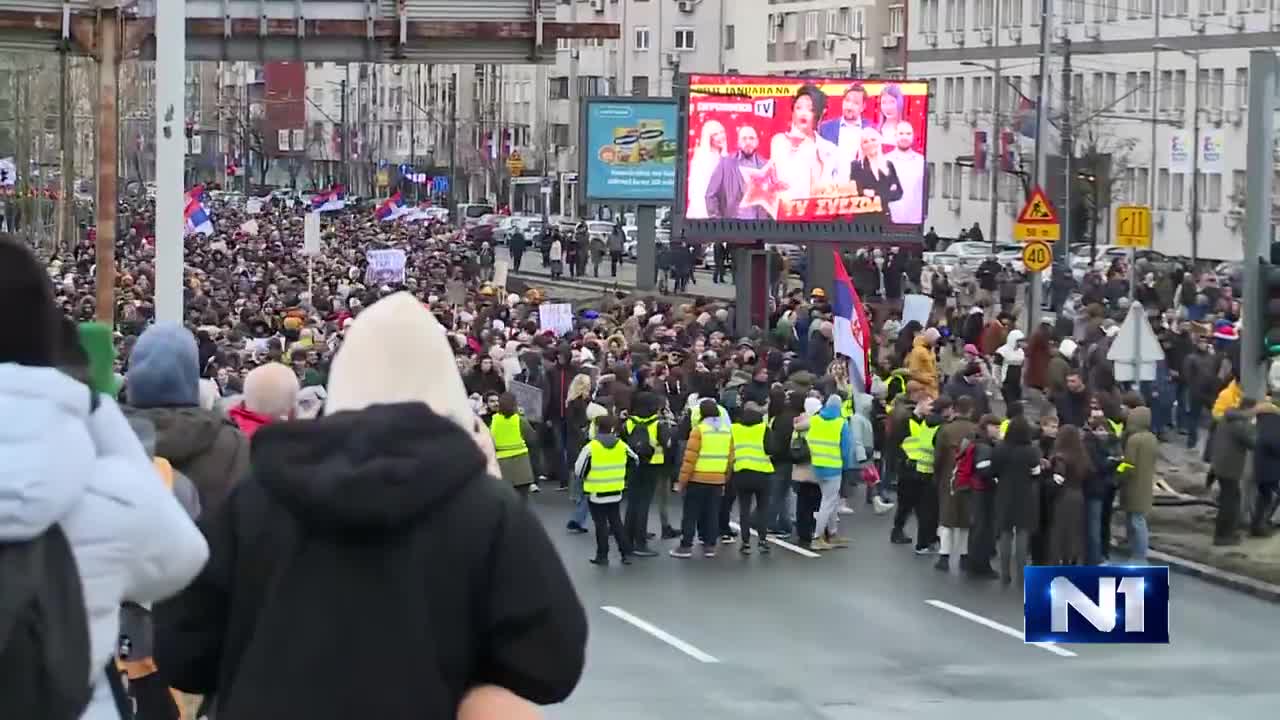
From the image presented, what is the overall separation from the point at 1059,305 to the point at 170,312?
33.6 m

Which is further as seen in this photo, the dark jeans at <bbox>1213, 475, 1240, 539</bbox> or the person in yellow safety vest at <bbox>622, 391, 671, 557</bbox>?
the dark jeans at <bbox>1213, 475, 1240, 539</bbox>

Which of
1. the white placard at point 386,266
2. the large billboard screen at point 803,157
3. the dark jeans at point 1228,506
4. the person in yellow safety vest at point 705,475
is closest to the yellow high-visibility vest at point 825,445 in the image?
the person in yellow safety vest at point 705,475

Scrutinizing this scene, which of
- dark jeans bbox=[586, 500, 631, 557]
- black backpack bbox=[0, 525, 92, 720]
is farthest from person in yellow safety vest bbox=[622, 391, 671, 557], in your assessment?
black backpack bbox=[0, 525, 92, 720]

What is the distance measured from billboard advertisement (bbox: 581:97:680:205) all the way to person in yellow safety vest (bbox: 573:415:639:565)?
31.0 m

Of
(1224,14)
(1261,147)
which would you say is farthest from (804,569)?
(1224,14)

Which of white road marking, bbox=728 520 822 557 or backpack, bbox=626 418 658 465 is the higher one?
backpack, bbox=626 418 658 465

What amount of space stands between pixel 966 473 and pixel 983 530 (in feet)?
1.61

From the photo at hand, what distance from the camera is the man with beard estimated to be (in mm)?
42031

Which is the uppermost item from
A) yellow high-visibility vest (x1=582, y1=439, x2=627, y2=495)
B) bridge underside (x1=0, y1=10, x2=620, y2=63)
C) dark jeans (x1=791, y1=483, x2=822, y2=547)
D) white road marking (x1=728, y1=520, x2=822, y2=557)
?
bridge underside (x1=0, y1=10, x2=620, y2=63)

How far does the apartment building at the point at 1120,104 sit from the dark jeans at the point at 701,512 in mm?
44198

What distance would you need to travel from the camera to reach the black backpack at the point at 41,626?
411 centimetres

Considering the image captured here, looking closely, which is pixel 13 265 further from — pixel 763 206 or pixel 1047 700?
pixel 763 206

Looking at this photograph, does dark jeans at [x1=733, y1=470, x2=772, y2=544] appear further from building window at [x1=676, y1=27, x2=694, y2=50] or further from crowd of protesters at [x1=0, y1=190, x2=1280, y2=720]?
building window at [x1=676, y1=27, x2=694, y2=50]


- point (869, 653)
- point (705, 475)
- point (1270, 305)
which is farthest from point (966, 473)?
point (869, 653)
